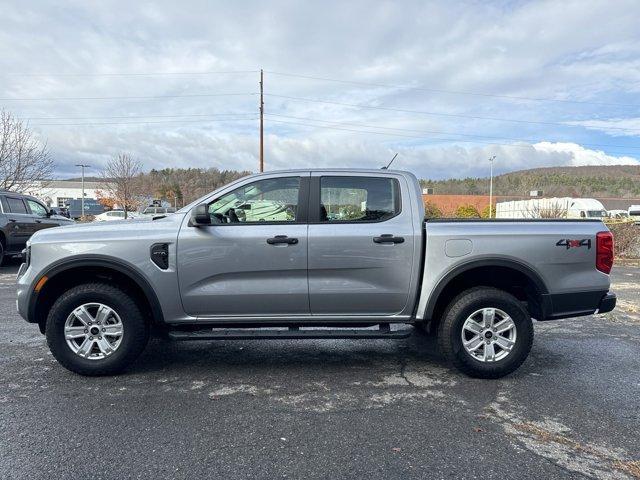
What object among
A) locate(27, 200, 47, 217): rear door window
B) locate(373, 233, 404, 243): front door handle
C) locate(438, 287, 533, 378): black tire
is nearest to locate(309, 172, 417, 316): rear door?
locate(373, 233, 404, 243): front door handle

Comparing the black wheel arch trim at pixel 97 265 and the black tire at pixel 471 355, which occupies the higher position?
the black wheel arch trim at pixel 97 265

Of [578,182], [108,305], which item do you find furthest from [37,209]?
[578,182]

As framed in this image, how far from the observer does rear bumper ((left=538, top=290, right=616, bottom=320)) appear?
4445 mm

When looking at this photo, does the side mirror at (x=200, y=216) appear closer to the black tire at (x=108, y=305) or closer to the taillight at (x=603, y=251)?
the black tire at (x=108, y=305)

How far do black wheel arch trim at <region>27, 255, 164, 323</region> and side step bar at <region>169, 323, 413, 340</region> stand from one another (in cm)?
43

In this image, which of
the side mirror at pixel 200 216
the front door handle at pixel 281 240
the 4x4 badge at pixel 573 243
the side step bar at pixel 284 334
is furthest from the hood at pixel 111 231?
the 4x4 badge at pixel 573 243

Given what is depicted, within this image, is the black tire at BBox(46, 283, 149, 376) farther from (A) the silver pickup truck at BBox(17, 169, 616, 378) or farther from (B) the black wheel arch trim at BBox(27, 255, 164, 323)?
(B) the black wheel arch trim at BBox(27, 255, 164, 323)

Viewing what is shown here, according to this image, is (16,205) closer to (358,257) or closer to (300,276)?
(300,276)

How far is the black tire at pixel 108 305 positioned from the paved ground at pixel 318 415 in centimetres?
16

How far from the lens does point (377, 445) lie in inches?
127

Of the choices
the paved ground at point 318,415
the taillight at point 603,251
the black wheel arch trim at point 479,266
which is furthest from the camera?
the taillight at point 603,251

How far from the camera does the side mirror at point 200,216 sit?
14.0 ft

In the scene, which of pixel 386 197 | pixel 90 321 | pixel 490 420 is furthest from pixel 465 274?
pixel 90 321

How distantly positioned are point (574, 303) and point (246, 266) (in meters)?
3.07
